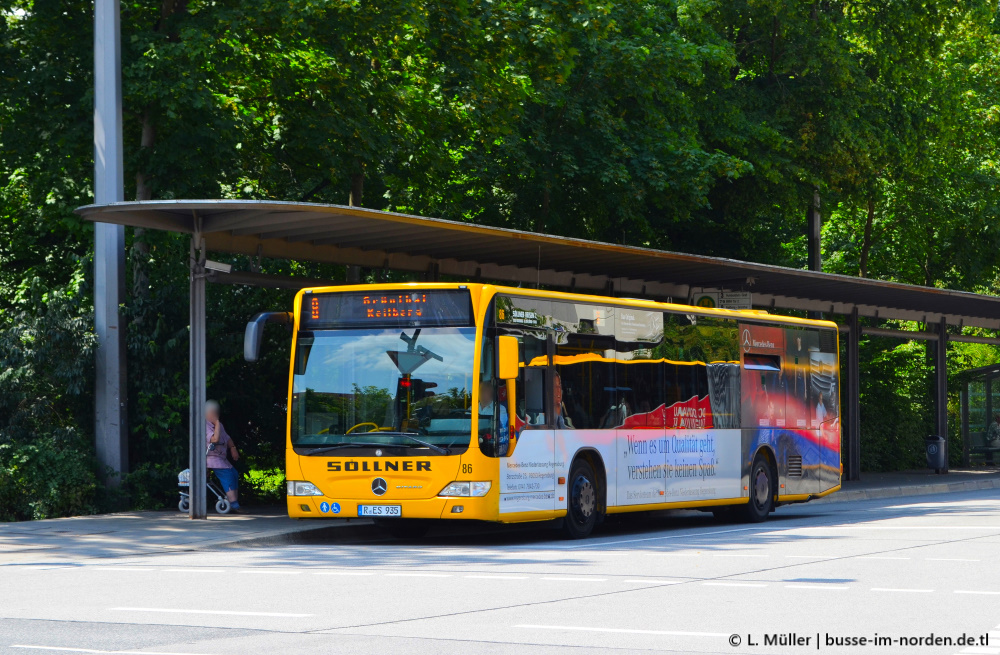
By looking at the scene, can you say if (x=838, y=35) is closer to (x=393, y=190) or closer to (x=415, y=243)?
(x=393, y=190)

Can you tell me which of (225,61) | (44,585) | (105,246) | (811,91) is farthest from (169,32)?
(811,91)

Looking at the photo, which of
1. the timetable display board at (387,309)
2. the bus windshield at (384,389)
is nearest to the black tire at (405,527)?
the bus windshield at (384,389)

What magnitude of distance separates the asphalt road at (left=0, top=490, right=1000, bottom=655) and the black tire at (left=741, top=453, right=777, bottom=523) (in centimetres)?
371

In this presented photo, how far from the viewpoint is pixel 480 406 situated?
48.2 feet

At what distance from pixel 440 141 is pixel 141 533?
11.9 meters

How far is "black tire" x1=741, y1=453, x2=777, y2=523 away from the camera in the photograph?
20.0 m

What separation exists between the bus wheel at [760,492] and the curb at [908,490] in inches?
184

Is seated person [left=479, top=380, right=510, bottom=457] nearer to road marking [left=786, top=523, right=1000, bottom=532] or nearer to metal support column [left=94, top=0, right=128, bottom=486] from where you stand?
road marking [left=786, top=523, right=1000, bottom=532]

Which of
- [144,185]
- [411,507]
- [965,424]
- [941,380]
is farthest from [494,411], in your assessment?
[965,424]

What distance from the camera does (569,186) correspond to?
28828 millimetres

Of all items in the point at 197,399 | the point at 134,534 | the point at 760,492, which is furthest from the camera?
the point at 760,492

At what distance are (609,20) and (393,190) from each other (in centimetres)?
628

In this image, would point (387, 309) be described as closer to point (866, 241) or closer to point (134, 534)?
point (134, 534)

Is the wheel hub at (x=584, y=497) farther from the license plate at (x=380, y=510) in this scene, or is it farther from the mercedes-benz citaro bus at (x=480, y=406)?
the license plate at (x=380, y=510)
